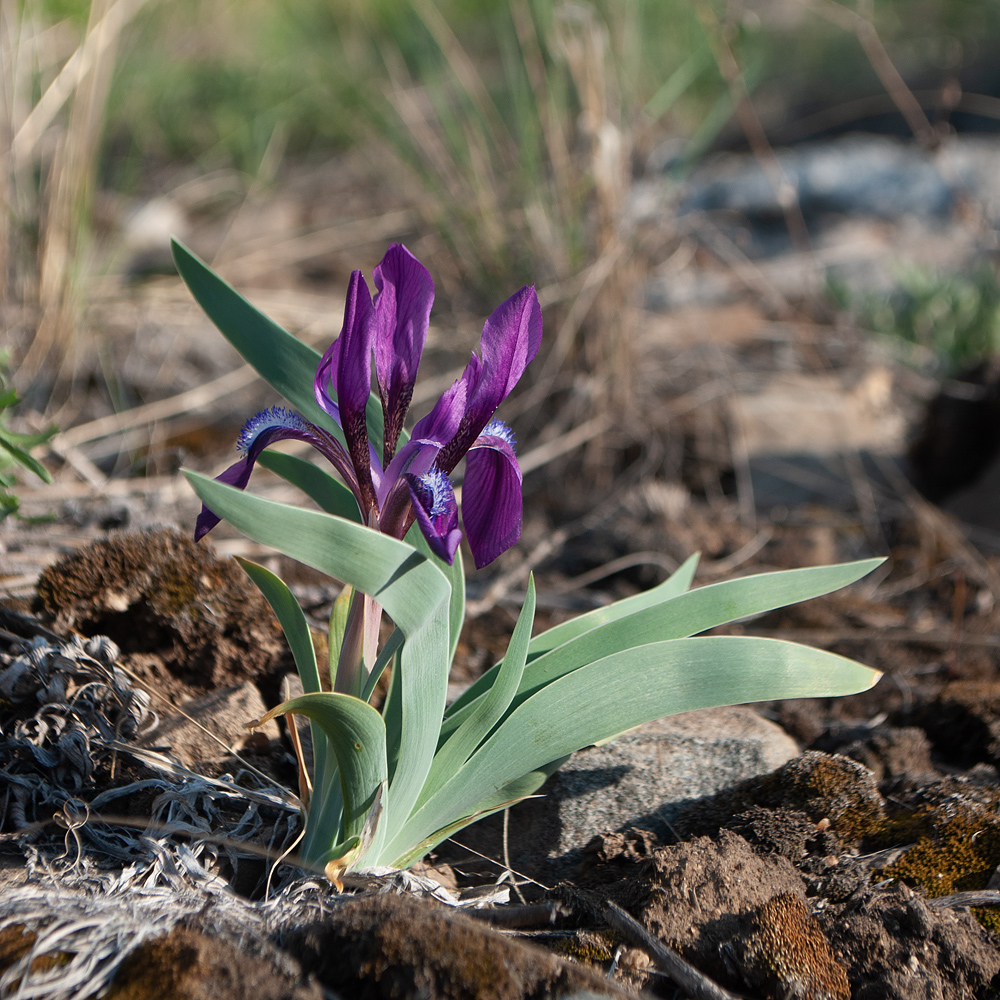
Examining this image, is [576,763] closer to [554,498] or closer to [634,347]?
[554,498]

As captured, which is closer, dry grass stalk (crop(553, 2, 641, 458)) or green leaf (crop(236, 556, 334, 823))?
green leaf (crop(236, 556, 334, 823))

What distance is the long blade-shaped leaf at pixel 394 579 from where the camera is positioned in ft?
2.78

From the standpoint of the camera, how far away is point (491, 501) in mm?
992

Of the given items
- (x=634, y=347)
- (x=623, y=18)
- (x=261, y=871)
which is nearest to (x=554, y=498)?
(x=634, y=347)

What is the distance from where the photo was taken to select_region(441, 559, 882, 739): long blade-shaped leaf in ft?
3.68

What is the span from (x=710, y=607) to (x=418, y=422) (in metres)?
0.44

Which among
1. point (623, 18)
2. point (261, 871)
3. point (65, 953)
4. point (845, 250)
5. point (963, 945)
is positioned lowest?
point (845, 250)

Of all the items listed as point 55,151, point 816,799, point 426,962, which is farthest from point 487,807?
point 55,151

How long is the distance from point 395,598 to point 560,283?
7.03ft

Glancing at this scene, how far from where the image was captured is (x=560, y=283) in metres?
2.88

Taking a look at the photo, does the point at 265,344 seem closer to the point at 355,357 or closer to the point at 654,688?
the point at 355,357

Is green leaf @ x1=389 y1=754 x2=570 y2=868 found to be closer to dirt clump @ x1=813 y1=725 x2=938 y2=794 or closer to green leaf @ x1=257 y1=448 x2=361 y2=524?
green leaf @ x1=257 y1=448 x2=361 y2=524

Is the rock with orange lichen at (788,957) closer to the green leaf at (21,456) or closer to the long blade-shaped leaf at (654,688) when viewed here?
the long blade-shaped leaf at (654,688)

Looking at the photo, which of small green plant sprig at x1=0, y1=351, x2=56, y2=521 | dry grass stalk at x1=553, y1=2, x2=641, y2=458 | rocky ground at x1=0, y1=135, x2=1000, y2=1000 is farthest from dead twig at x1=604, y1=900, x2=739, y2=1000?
dry grass stalk at x1=553, y1=2, x2=641, y2=458
